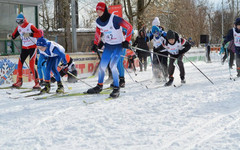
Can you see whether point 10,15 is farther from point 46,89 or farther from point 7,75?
point 46,89

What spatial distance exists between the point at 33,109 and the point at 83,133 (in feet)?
6.06

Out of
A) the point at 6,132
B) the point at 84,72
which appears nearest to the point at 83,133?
the point at 6,132

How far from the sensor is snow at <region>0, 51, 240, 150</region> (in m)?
3.06

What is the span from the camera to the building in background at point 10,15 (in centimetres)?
1235

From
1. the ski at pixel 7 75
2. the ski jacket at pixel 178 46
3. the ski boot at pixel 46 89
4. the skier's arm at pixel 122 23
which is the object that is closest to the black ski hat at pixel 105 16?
the skier's arm at pixel 122 23

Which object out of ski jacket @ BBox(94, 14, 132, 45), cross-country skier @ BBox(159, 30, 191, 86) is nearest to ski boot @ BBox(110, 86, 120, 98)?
ski jacket @ BBox(94, 14, 132, 45)

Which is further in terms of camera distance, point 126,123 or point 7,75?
point 7,75

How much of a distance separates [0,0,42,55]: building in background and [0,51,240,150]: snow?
23.1 ft

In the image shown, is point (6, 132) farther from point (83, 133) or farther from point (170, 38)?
point (170, 38)

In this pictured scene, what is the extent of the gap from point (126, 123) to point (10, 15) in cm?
1047

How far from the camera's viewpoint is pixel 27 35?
300 inches

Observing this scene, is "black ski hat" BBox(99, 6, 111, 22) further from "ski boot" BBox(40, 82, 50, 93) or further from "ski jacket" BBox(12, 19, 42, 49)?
"ski jacket" BBox(12, 19, 42, 49)

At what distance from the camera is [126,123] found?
3867mm

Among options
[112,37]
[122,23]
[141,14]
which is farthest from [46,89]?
[141,14]
